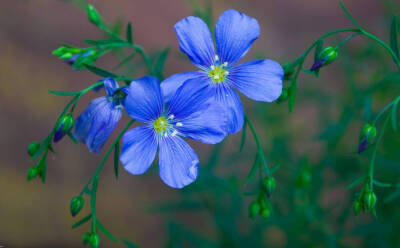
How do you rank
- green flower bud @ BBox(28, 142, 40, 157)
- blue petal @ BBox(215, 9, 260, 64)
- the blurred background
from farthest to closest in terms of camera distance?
1. the blurred background
2. green flower bud @ BBox(28, 142, 40, 157)
3. blue petal @ BBox(215, 9, 260, 64)

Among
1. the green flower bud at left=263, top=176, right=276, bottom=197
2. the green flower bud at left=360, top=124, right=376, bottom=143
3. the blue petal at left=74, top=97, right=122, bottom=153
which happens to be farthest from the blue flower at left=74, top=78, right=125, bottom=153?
the green flower bud at left=360, top=124, right=376, bottom=143

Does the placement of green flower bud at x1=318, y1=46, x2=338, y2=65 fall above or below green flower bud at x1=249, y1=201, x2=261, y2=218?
above

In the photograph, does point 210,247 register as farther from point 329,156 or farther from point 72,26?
point 72,26

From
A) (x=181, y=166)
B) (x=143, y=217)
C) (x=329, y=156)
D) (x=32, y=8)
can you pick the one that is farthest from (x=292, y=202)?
(x=32, y=8)

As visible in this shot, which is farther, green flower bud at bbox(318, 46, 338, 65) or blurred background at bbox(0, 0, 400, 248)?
blurred background at bbox(0, 0, 400, 248)

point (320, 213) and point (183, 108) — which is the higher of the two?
point (183, 108)

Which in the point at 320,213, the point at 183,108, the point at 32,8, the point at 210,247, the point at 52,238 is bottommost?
the point at 52,238

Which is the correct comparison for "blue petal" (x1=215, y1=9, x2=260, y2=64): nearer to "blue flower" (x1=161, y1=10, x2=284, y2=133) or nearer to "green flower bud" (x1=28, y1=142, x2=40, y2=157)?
"blue flower" (x1=161, y1=10, x2=284, y2=133)
